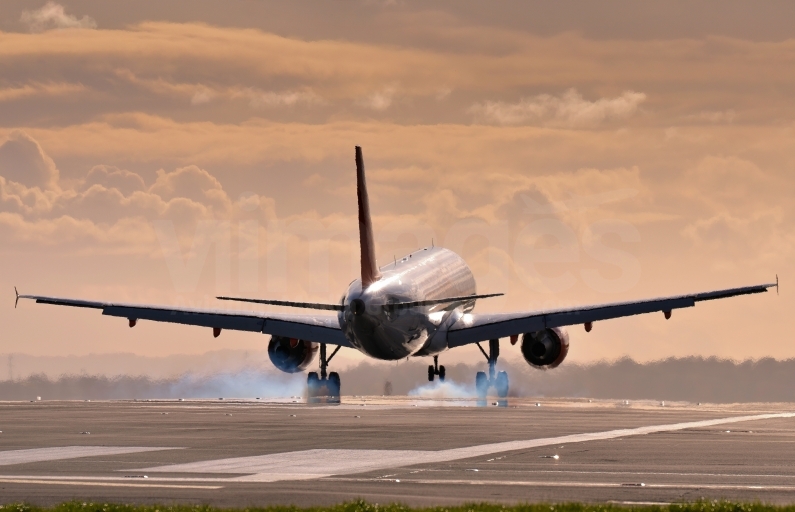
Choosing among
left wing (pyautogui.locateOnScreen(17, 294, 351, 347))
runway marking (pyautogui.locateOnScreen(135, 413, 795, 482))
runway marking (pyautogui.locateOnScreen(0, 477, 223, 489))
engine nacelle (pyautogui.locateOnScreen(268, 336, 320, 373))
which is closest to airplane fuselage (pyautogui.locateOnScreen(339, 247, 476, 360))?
left wing (pyautogui.locateOnScreen(17, 294, 351, 347))

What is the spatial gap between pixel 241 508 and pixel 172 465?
8.45 meters

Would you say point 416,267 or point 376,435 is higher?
point 416,267

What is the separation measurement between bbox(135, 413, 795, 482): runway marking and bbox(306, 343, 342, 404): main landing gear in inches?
1539

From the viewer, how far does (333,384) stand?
77.7 m

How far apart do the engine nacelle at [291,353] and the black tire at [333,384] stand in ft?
9.95

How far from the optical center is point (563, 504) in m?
22.9

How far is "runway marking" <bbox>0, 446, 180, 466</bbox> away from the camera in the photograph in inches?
1307

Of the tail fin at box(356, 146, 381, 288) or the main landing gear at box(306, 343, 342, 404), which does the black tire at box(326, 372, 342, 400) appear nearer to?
the main landing gear at box(306, 343, 342, 404)

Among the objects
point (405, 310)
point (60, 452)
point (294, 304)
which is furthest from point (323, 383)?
point (60, 452)

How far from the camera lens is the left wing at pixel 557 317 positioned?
236 feet

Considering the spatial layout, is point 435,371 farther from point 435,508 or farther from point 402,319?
point 435,508

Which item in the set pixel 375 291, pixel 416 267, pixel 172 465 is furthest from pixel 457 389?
pixel 172 465

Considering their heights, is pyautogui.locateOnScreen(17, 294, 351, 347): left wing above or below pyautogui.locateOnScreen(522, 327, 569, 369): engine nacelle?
above

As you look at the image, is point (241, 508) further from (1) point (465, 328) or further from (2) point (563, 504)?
(1) point (465, 328)
